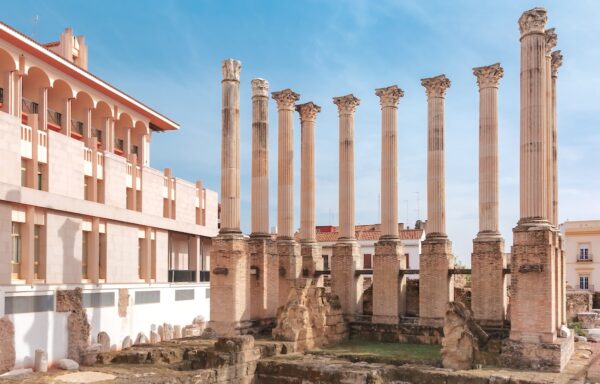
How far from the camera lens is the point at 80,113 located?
116ft

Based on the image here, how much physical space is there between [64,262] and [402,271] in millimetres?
14543

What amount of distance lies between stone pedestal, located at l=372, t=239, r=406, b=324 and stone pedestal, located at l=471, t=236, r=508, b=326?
354 centimetres

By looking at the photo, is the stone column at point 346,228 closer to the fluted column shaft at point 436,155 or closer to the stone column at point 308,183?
the stone column at point 308,183

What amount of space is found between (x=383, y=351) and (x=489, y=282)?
15.7 ft

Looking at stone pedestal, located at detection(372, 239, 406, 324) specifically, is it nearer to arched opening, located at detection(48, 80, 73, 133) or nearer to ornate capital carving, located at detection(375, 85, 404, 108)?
ornate capital carving, located at detection(375, 85, 404, 108)

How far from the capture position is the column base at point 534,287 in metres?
19.3

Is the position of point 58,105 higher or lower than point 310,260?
higher

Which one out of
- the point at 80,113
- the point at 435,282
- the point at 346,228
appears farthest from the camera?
the point at 80,113

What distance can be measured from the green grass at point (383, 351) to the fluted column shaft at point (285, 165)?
6.15 meters

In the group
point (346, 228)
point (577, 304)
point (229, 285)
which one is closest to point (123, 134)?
point (346, 228)

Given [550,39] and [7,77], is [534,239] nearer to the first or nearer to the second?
[550,39]

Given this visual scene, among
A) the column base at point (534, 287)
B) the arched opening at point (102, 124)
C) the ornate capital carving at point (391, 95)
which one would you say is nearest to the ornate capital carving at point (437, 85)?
the ornate capital carving at point (391, 95)

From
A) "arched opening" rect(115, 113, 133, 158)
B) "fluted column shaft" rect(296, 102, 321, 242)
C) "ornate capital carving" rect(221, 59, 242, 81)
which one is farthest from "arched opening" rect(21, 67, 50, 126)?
"fluted column shaft" rect(296, 102, 321, 242)

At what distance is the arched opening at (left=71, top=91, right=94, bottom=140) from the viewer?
34.4 m
